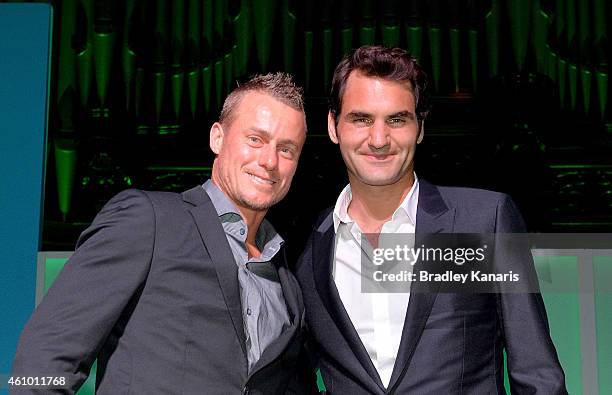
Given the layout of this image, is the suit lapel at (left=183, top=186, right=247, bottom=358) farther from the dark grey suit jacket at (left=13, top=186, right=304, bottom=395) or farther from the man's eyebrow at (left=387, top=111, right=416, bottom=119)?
the man's eyebrow at (left=387, top=111, right=416, bottom=119)

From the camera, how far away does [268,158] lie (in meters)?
1.68

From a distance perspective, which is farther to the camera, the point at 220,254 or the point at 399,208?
the point at 399,208

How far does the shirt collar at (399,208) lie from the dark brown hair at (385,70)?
184 mm

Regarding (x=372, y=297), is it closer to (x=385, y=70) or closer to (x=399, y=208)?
(x=399, y=208)

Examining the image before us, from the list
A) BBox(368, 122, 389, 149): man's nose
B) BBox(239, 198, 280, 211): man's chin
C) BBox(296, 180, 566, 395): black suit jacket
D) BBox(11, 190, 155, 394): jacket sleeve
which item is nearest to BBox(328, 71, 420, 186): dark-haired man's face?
BBox(368, 122, 389, 149): man's nose

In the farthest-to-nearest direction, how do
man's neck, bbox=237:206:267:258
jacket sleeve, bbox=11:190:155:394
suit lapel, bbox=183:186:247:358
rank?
man's neck, bbox=237:206:267:258 → suit lapel, bbox=183:186:247:358 → jacket sleeve, bbox=11:190:155:394

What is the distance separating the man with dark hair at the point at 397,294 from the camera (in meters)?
1.55

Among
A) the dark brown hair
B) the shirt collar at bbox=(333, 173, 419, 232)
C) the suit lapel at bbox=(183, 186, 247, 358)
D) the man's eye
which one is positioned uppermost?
the dark brown hair

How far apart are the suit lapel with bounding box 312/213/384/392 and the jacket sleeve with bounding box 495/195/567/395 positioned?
0.28 metres

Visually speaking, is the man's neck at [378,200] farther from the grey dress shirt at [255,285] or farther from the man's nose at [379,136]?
the grey dress shirt at [255,285]

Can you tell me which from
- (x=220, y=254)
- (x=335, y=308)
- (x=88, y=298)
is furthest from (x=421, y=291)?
(x=88, y=298)

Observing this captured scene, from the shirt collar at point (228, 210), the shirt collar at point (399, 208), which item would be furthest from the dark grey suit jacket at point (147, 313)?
the shirt collar at point (399, 208)

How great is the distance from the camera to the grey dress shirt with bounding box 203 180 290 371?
1.53m

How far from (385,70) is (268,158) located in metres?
0.36
